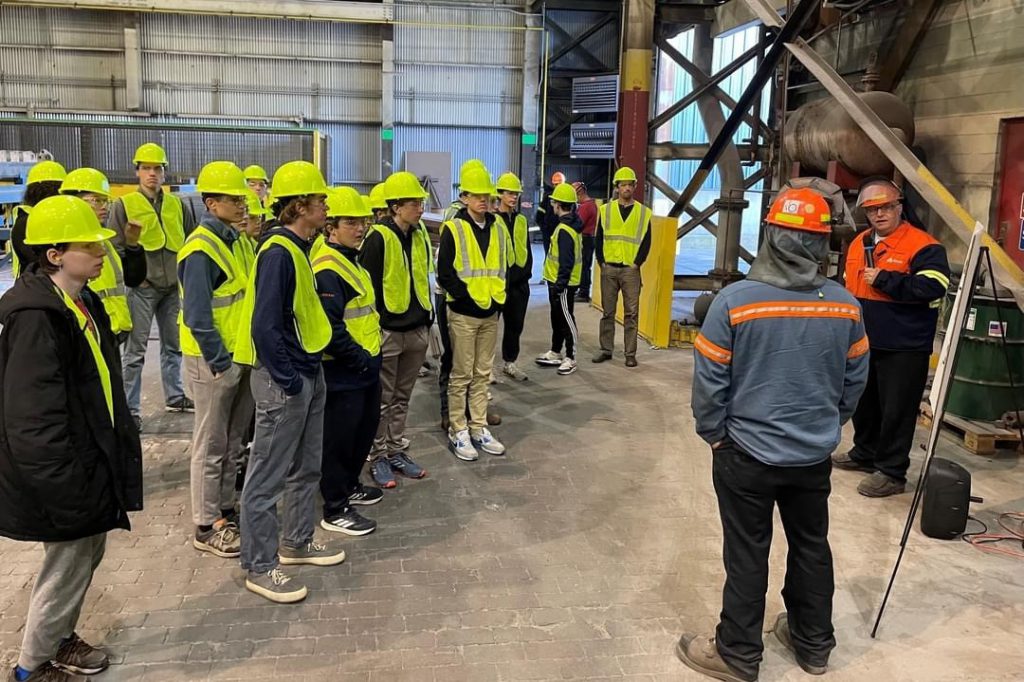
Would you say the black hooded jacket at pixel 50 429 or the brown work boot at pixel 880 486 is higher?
the black hooded jacket at pixel 50 429

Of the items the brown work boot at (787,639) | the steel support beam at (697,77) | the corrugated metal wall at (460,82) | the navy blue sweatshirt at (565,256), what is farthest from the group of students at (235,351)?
the corrugated metal wall at (460,82)

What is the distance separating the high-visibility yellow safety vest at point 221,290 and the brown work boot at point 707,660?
2.63 metres

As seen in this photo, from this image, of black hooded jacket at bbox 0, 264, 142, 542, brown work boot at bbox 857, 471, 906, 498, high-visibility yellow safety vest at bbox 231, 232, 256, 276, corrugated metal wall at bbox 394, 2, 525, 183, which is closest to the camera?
black hooded jacket at bbox 0, 264, 142, 542

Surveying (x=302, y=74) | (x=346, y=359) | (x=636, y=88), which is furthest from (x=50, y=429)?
(x=302, y=74)

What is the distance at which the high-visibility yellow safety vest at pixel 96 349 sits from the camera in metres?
2.90

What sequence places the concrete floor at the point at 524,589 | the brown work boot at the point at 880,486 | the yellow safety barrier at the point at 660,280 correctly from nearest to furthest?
the concrete floor at the point at 524,589 → the brown work boot at the point at 880,486 → the yellow safety barrier at the point at 660,280

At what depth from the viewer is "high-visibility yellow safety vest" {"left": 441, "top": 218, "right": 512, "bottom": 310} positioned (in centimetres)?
558

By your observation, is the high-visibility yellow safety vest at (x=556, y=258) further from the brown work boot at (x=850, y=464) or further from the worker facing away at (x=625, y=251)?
the brown work boot at (x=850, y=464)

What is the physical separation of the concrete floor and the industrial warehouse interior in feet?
0.07

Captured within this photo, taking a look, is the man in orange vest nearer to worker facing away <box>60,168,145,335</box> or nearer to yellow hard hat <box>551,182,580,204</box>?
yellow hard hat <box>551,182,580,204</box>

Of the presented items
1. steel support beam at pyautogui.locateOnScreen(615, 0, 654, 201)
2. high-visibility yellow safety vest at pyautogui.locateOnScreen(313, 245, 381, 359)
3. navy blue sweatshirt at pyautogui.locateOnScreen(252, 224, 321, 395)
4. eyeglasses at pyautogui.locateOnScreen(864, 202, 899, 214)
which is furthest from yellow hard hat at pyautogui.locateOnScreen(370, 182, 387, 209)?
steel support beam at pyautogui.locateOnScreen(615, 0, 654, 201)

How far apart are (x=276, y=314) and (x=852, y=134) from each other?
6.34m

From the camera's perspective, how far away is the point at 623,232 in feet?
28.2

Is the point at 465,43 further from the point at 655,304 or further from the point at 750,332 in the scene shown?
the point at 750,332
